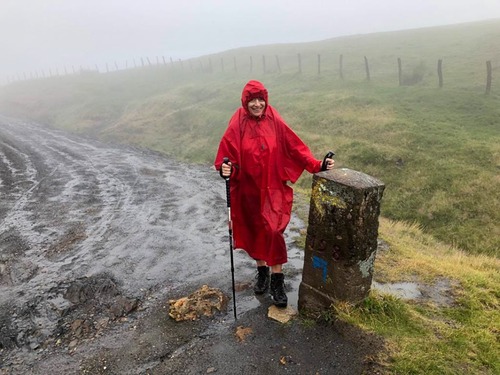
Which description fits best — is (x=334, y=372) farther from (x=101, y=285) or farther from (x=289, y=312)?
(x=101, y=285)

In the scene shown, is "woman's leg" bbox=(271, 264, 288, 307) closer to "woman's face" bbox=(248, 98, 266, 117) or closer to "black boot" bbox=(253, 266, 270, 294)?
"black boot" bbox=(253, 266, 270, 294)

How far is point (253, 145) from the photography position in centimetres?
517

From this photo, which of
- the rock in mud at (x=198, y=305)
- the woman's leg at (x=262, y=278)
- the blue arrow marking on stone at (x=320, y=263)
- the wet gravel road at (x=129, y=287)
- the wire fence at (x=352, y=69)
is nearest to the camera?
the wet gravel road at (x=129, y=287)

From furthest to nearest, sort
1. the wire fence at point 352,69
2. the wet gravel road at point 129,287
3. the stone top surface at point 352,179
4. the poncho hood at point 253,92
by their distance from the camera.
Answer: the wire fence at point 352,69 < the poncho hood at point 253,92 < the wet gravel road at point 129,287 < the stone top surface at point 352,179

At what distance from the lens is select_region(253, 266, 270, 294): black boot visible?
592 cm

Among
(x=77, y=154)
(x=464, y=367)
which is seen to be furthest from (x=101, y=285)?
(x=77, y=154)

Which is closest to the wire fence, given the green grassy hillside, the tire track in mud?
the green grassy hillside

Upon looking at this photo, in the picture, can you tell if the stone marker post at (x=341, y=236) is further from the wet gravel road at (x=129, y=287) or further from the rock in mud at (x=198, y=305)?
the rock in mud at (x=198, y=305)

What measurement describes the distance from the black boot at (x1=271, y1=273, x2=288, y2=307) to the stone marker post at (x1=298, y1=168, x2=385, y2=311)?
0.45 m

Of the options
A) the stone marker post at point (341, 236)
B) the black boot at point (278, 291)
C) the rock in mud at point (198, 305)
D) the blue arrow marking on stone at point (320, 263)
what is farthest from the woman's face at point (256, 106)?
the rock in mud at point (198, 305)

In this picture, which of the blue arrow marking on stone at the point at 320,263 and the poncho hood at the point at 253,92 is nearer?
the blue arrow marking on stone at the point at 320,263

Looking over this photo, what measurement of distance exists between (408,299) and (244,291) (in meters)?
2.48

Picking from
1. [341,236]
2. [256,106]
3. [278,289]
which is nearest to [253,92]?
[256,106]

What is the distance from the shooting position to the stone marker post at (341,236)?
14.4 ft
